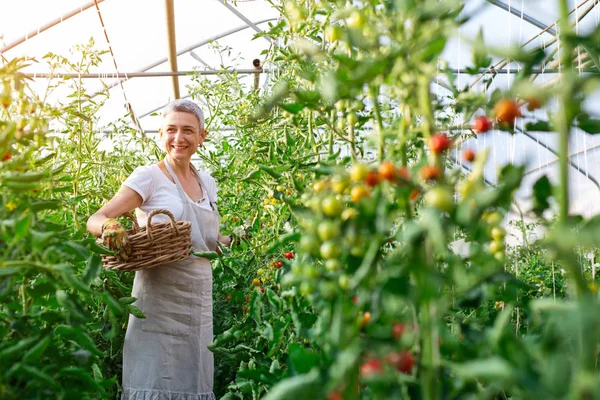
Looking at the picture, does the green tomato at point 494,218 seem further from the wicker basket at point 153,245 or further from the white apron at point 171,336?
the white apron at point 171,336

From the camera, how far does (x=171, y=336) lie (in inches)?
81.6

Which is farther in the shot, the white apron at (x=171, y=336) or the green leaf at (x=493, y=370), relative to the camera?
the white apron at (x=171, y=336)

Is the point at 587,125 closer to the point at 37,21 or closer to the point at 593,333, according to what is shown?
the point at 593,333

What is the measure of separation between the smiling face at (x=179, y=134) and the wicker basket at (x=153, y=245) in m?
0.51

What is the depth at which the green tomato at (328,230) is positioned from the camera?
57 cm

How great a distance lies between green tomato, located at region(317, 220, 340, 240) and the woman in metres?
1.45

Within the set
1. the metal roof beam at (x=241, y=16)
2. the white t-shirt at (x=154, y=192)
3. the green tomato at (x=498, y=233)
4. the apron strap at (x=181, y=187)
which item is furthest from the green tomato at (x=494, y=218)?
the metal roof beam at (x=241, y=16)

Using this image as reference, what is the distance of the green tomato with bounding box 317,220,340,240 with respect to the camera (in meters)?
0.57

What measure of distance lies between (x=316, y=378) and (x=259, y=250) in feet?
3.85

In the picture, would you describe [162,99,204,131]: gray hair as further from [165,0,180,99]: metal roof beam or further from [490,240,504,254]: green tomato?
[165,0,180,99]: metal roof beam

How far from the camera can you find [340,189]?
0.59 meters

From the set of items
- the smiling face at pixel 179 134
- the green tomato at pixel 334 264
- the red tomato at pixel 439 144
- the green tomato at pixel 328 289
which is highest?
the smiling face at pixel 179 134

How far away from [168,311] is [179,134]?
65 centimetres

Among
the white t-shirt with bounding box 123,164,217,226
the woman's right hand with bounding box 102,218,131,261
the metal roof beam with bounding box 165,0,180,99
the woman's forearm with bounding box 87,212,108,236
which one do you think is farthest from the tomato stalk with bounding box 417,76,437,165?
the metal roof beam with bounding box 165,0,180,99
